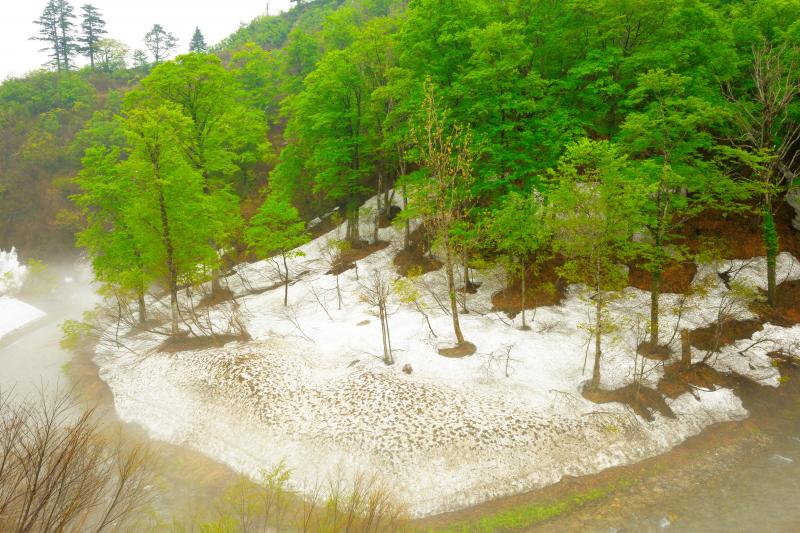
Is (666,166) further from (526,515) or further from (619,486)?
(526,515)

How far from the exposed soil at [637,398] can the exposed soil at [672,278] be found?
6.67m

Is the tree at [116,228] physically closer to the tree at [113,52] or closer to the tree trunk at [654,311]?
the tree trunk at [654,311]

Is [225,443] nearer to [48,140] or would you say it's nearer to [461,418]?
[461,418]

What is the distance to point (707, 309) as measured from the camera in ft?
52.4

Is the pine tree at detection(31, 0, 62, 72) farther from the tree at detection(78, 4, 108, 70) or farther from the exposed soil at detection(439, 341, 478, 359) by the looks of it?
the exposed soil at detection(439, 341, 478, 359)

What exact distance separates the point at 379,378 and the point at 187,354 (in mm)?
9063

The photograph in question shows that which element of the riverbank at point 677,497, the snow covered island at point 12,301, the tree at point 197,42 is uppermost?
the tree at point 197,42

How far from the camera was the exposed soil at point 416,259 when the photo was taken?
22047 millimetres

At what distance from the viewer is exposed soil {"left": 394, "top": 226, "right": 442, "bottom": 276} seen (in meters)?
22.0

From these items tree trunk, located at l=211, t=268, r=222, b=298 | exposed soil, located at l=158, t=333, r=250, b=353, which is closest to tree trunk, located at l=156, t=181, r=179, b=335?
exposed soil, located at l=158, t=333, r=250, b=353

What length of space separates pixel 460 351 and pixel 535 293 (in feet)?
18.7

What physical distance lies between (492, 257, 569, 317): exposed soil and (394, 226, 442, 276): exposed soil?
14.6ft

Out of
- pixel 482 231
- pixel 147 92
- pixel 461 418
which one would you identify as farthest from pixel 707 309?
pixel 147 92

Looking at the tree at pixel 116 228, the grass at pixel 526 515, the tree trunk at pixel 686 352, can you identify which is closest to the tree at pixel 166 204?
the tree at pixel 116 228
